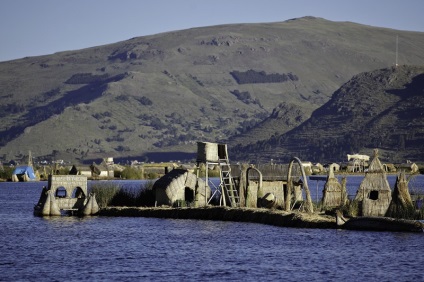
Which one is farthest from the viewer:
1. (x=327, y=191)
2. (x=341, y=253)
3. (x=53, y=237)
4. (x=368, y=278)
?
(x=327, y=191)

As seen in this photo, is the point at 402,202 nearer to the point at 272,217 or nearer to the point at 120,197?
the point at 272,217

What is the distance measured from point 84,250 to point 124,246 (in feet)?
6.20

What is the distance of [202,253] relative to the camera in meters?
39.9

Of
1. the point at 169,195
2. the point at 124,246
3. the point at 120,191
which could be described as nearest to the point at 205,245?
the point at 124,246

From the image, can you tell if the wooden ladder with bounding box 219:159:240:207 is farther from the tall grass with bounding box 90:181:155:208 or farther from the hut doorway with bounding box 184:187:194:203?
the tall grass with bounding box 90:181:155:208

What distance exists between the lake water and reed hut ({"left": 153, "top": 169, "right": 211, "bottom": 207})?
3630 millimetres

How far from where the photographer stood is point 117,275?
34.5m

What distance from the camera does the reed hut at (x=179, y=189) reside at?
5559cm


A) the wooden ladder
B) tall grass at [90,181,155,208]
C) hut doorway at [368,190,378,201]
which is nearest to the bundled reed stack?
hut doorway at [368,190,378,201]

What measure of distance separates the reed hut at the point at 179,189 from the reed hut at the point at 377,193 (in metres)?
8.95

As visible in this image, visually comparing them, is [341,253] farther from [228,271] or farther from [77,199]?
[77,199]

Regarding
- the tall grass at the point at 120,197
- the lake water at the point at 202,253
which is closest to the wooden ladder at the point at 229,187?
the lake water at the point at 202,253

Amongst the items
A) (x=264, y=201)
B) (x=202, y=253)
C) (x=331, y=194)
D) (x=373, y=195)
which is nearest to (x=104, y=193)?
(x=264, y=201)

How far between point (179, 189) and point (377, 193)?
10509mm
